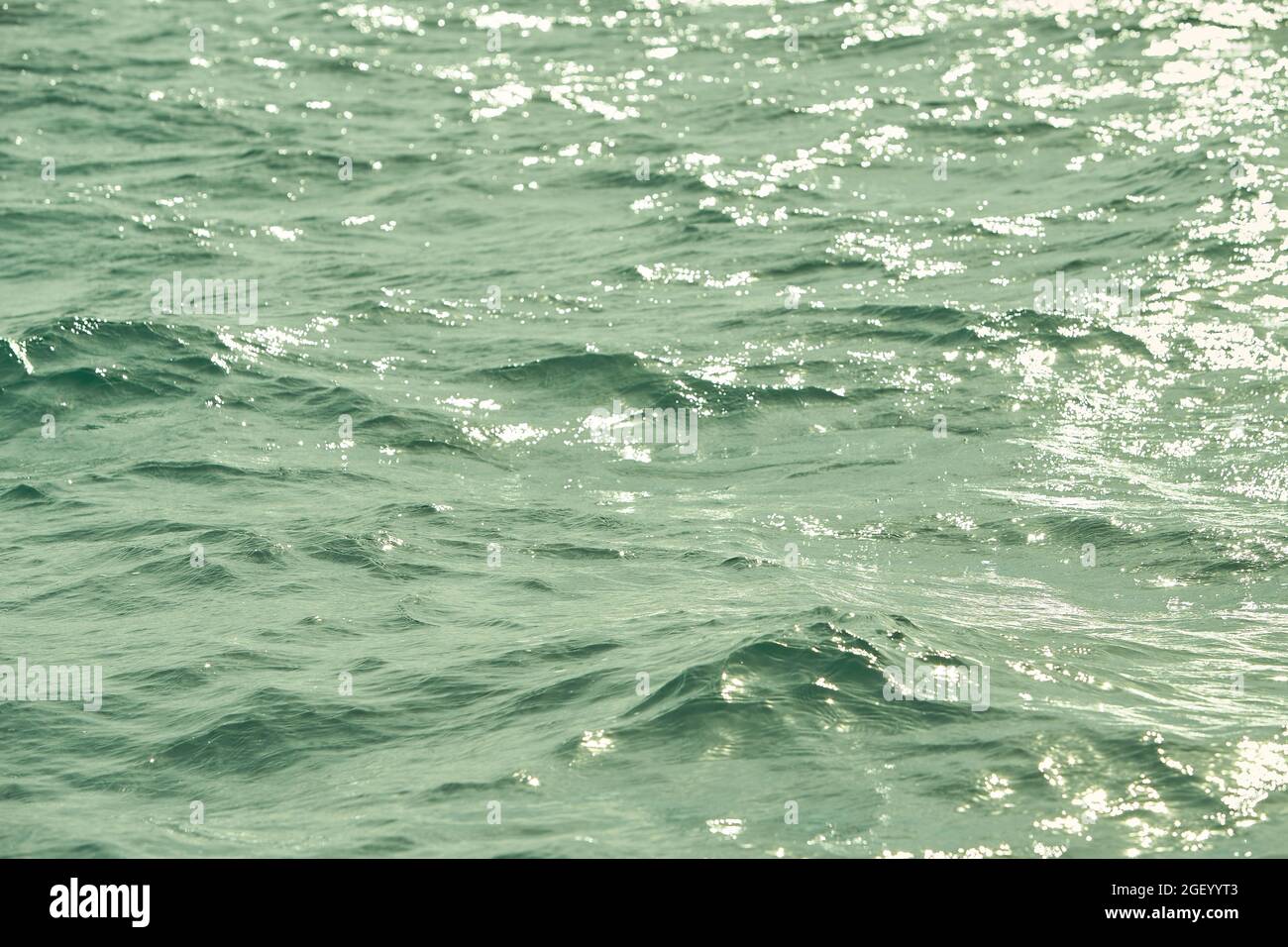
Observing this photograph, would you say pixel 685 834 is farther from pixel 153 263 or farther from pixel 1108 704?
pixel 153 263

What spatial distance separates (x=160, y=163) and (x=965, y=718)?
1893 cm

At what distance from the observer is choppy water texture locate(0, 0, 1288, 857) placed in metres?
9.55

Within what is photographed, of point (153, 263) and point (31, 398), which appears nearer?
point (31, 398)

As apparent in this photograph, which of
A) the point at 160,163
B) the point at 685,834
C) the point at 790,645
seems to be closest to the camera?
the point at 685,834

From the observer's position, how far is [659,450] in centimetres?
1559

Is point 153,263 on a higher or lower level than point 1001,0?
lower

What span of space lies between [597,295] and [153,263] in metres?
5.44

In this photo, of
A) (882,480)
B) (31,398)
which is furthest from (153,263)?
(882,480)

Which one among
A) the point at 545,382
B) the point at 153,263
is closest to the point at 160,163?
the point at 153,263

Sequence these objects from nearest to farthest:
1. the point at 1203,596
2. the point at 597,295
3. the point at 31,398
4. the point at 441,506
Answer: the point at 1203,596 < the point at 441,506 < the point at 31,398 < the point at 597,295

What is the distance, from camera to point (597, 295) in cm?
1992

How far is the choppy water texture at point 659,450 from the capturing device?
955cm

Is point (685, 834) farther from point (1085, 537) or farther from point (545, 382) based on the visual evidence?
point (545, 382)
